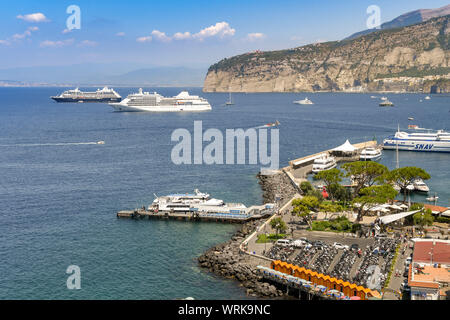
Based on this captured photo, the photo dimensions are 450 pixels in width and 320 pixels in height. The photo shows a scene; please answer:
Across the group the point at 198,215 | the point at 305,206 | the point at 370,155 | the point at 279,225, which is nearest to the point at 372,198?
the point at 305,206

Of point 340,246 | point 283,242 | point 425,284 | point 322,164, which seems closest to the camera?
point 425,284

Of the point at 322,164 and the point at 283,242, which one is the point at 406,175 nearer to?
the point at 283,242

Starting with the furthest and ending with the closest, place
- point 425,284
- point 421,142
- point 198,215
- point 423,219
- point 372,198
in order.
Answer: point 421,142, point 198,215, point 372,198, point 423,219, point 425,284

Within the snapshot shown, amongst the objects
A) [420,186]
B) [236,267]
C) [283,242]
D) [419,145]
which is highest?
[419,145]

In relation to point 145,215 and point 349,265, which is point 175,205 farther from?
point 349,265

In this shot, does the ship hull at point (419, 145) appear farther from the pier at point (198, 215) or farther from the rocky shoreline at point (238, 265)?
the rocky shoreline at point (238, 265)
